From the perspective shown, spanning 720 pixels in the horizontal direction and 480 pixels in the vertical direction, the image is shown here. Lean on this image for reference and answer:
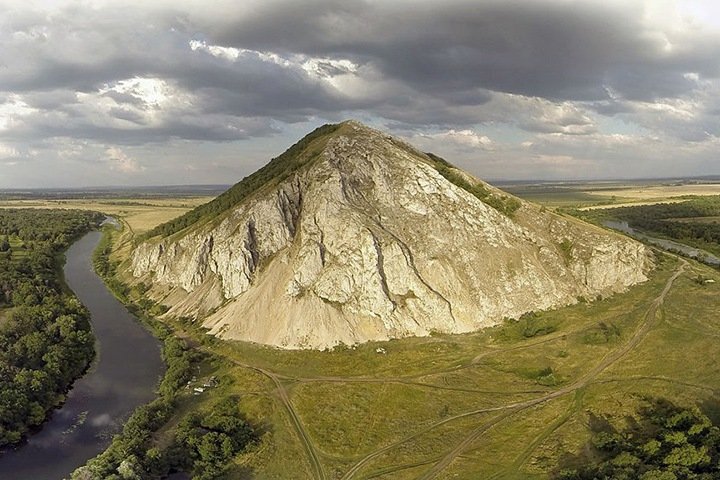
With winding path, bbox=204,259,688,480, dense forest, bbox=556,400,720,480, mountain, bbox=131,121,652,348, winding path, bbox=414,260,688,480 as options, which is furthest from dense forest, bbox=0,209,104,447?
dense forest, bbox=556,400,720,480

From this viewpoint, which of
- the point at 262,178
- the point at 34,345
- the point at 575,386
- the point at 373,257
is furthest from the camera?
the point at 262,178

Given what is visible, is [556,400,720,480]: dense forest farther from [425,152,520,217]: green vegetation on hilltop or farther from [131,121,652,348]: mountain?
[425,152,520,217]: green vegetation on hilltop

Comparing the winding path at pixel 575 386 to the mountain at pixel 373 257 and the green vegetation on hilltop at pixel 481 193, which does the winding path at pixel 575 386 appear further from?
the green vegetation on hilltop at pixel 481 193

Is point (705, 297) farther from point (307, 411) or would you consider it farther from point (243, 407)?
point (243, 407)

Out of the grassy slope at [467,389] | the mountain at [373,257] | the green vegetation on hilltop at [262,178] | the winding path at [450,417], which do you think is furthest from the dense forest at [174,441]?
the green vegetation on hilltop at [262,178]

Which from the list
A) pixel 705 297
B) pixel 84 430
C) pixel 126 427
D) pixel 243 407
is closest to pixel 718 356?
pixel 705 297

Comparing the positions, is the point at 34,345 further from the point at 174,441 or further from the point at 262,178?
the point at 262,178

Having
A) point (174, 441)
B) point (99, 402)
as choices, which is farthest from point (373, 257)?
point (99, 402)
